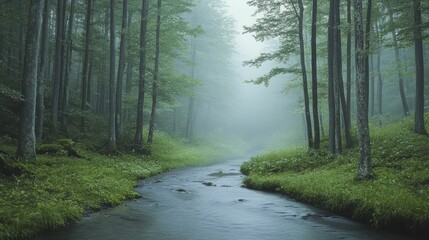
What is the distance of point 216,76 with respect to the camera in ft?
153

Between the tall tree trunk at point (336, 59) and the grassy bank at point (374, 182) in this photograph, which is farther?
the tall tree trunk at point (336, 59)

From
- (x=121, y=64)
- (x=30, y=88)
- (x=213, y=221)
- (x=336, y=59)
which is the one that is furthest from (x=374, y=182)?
(x=121, y=64)

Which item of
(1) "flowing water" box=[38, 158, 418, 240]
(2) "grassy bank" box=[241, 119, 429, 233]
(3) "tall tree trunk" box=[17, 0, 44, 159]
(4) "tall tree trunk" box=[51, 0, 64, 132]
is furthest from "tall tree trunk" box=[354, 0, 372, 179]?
(4) "tall tree trunk" box=[51, 0, 64, 132]

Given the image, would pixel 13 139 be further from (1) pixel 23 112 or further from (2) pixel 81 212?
(2) pixel 81 212

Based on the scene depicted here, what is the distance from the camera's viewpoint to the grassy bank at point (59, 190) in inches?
308

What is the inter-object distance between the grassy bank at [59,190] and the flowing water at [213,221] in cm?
41

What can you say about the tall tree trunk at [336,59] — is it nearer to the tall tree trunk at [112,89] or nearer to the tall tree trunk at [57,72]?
the tall tree trunk at [112,89]

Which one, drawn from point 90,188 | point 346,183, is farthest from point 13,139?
point 346,183

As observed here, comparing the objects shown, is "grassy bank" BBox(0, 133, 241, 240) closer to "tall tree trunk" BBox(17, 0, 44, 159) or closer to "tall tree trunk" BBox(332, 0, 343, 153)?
"tall tree trunk" BBox(17, 0, 44, 159)

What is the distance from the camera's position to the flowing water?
8.26 meters

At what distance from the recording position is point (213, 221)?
31.9 feet

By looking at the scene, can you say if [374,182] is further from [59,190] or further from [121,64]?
[121,64]

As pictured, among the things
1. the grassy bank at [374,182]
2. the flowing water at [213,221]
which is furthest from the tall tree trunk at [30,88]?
the grassy bank at [374,182]

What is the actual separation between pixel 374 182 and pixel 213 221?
17.2ft
